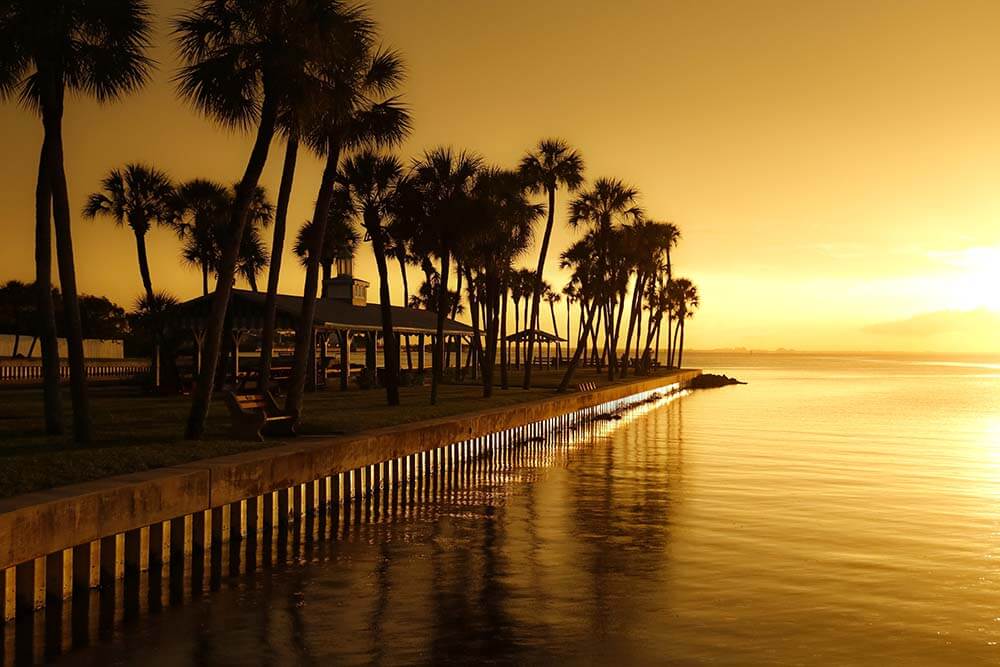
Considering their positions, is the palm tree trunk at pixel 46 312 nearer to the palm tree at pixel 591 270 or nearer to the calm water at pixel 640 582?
the calm water at pixel 640 582

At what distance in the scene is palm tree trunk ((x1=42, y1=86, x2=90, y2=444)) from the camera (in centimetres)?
1939

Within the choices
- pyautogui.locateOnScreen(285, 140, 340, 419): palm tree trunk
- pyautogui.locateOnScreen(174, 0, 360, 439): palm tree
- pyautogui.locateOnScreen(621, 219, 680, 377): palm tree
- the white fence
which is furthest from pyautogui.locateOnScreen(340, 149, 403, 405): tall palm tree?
the white fence

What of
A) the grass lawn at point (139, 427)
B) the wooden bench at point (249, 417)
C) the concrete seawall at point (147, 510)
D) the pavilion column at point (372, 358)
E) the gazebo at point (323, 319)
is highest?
the gazebo at point (323, 319)

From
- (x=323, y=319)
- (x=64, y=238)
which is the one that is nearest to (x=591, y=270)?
(x=323, y=319)

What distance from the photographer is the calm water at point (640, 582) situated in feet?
37.8

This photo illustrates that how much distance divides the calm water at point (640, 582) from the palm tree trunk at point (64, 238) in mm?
6013

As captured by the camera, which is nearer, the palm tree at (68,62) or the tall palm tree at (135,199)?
the palm tree at (68,62)

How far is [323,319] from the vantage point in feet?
142

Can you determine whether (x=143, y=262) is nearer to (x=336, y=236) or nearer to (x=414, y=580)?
(x=336, y=236)

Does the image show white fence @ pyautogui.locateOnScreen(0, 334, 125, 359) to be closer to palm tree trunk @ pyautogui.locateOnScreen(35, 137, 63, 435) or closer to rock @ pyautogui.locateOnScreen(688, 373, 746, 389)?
rock @ pyautogui.locateOnScreen(688, 373, 746, 389)

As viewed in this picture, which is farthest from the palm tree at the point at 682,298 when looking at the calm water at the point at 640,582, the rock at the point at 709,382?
the calm water at the point at 640,582

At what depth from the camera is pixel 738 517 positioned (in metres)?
21.2

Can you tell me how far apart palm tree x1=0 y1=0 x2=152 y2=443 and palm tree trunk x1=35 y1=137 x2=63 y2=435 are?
94 centimetres

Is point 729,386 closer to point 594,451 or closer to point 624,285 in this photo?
point 624,285
